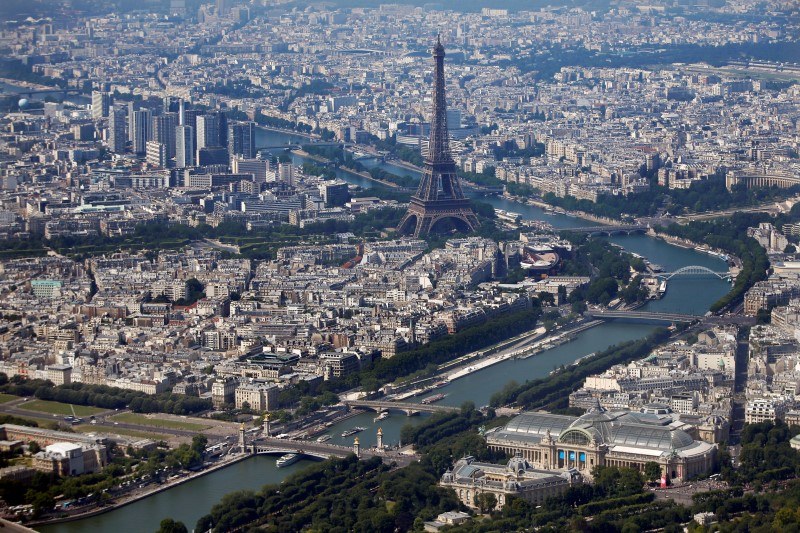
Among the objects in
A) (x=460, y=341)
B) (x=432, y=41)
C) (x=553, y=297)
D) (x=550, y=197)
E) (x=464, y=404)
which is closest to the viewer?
(x=464, y=404)

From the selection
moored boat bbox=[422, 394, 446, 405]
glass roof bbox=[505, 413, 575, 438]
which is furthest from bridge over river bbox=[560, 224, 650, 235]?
glass roof bbox=[505, 413, 575, 438]

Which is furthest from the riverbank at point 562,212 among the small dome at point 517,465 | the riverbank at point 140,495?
the small dome at point 517,465

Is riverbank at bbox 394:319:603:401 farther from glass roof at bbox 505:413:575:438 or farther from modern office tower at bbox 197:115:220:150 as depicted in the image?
modern office tower at bbox 197:115:220:150

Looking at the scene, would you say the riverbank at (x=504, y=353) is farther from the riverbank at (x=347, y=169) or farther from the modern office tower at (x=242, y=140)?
the modern office tower at (x=242, y=140)

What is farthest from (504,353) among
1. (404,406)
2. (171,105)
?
(171,105)

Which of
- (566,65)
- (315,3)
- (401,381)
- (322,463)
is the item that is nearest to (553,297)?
(401,381)

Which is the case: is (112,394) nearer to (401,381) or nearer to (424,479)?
(401,381)

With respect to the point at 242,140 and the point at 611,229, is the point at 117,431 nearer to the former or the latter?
the point at 611,229
